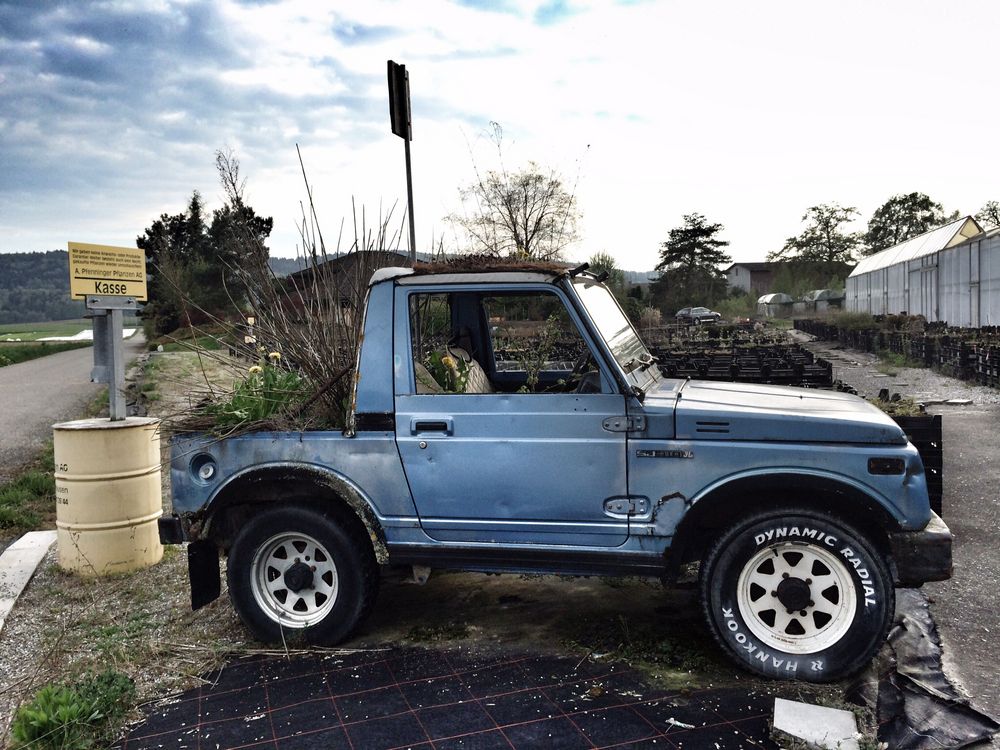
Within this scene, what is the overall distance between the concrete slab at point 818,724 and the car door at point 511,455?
108cm

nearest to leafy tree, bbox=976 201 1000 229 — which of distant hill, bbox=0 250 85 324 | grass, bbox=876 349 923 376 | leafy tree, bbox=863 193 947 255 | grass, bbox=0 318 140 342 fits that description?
leafy tree, bbox=863 193 947 255

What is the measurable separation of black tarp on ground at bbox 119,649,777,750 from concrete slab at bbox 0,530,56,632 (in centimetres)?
232

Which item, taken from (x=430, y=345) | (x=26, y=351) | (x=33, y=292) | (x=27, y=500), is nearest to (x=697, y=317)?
(x=26, y=351)

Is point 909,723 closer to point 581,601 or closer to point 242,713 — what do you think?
point 581,601

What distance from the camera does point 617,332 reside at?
4.75 meters

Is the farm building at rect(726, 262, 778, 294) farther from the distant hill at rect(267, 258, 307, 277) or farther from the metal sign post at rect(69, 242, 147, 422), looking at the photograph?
the distant hill at rect(267, 258, 307, 277)

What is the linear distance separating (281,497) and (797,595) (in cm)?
281

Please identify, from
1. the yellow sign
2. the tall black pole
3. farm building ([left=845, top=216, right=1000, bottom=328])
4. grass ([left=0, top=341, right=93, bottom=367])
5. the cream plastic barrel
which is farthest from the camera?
grass ([left=0, top=341, right=93, bottom=367])

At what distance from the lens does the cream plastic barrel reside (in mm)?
6383

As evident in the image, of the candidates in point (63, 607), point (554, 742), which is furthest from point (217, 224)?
point (554, 742)

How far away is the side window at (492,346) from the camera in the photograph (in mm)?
4730

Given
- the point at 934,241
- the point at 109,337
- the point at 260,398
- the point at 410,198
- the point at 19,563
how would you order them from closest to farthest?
1. the point at 260,398
2. the point at 410,198
3. the point at 19,563
4. the point at 109,337
5. the point at 934,241

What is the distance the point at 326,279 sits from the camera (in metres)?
5.88

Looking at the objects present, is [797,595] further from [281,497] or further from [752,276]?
[752,276]
